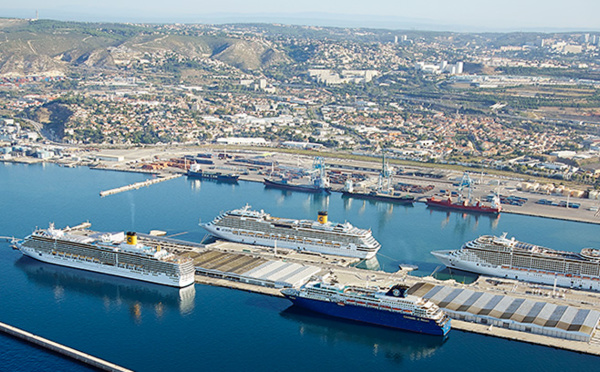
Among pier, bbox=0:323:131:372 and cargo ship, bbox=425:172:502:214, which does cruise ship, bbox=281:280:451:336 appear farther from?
cargo ship, bbox=425:172:502:214

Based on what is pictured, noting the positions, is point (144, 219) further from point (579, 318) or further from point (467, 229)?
point (579, 318)

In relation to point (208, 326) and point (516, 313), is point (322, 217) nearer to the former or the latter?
point (208, 326)

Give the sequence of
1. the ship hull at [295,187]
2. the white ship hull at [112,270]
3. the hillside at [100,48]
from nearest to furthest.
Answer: the white ship hull at [112,270] → the ship hull at [295,187] → the hillside at [100,48]

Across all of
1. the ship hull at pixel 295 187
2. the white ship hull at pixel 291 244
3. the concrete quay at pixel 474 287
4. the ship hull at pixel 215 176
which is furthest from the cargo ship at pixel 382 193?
the concrete quay at pixel 474 287

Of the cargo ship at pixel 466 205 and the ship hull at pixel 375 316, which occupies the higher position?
the ship hull at pixel 375 316

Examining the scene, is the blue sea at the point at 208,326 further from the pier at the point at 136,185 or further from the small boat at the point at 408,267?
the pier at the point at 136,185

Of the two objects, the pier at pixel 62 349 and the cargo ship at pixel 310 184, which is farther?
the cargo ship at pixel 310 184

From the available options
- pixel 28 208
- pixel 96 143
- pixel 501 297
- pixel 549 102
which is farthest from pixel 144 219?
pixel 549 102
